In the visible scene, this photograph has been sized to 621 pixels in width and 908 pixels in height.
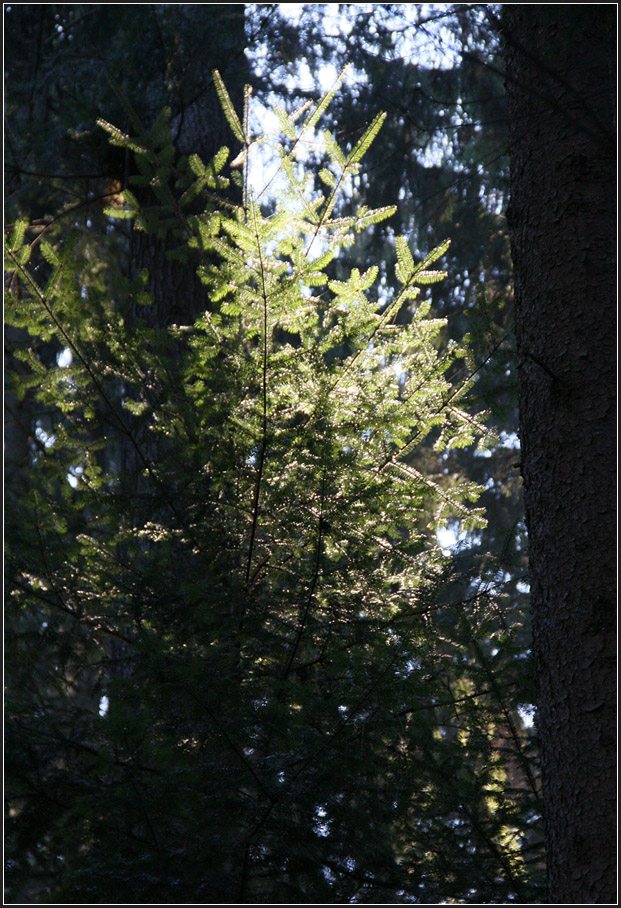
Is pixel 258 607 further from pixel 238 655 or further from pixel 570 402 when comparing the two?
pixel 570 402

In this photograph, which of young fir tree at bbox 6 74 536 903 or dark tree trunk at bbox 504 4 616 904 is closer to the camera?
dark tree trunk at bbox 504 4 616 904

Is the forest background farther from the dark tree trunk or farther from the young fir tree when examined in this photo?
the dark tree trunk

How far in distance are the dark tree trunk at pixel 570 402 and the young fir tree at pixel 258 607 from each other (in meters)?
0.49

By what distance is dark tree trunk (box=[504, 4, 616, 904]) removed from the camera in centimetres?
239

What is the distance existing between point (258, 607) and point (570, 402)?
4.87 ft

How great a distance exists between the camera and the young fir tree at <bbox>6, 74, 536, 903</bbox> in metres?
2.68

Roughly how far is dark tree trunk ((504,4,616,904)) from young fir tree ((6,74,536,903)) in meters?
0.49

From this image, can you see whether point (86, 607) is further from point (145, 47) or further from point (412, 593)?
point (145, 47)

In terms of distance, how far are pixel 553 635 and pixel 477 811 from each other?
3.89 feet

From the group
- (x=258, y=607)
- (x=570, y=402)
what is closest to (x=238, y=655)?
A: (x=258, y=607)

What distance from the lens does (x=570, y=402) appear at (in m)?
2.73

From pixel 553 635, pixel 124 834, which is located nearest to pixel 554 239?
pixel 553 635

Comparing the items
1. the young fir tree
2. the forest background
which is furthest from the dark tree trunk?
the young fir tree

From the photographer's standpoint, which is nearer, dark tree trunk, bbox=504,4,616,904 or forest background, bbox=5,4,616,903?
dark tree trunk, bbox=504,4,616,904
